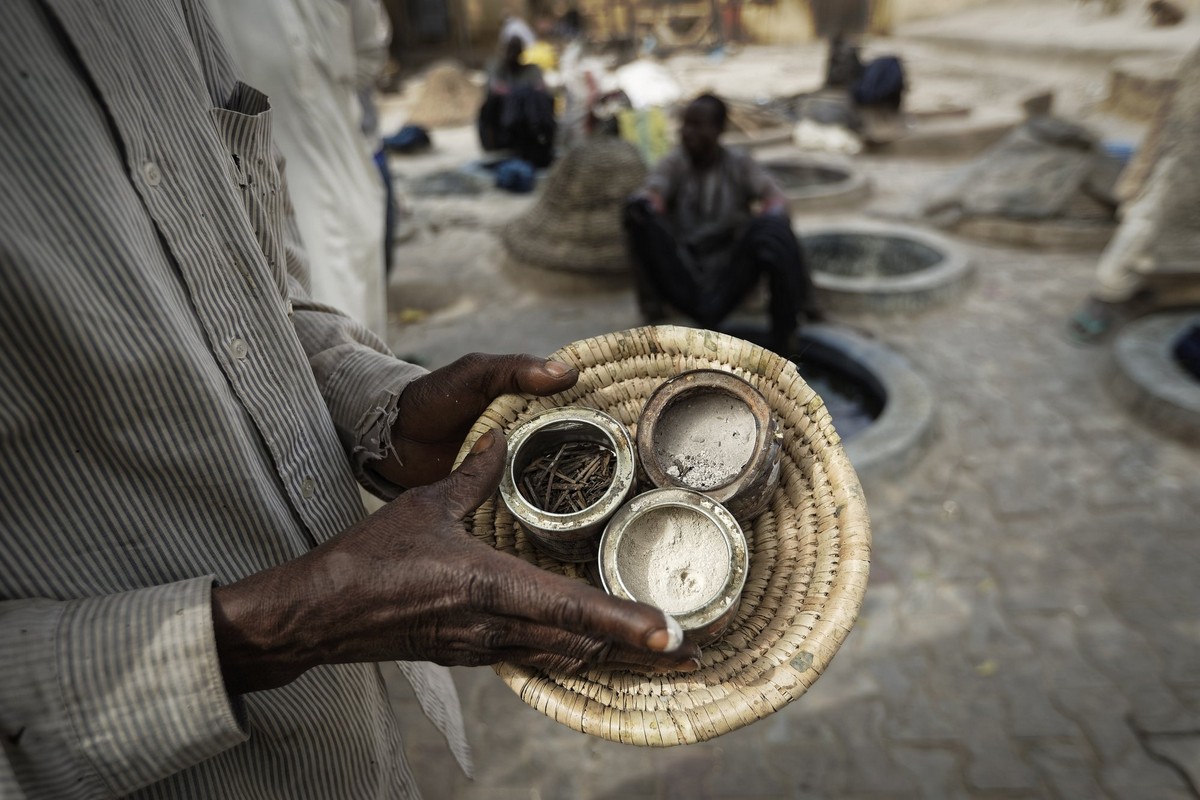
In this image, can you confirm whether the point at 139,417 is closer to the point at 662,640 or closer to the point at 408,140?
the point at 662,640

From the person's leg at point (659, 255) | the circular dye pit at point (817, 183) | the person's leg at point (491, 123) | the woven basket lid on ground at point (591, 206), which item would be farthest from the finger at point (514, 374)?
the person's leg at point (491, 123)

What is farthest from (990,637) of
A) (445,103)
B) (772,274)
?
(445,103)

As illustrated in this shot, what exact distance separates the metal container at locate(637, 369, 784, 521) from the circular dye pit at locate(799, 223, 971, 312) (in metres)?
3.82

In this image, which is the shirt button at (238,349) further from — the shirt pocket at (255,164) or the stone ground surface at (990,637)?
the stone ground surface at (990,637)

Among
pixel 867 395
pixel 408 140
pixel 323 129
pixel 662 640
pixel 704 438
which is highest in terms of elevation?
pixel 323 129

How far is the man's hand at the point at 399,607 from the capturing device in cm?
87

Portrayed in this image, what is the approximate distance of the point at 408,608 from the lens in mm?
897

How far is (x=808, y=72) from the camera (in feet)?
54.4

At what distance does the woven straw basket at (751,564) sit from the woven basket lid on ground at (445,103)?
14.0 metres

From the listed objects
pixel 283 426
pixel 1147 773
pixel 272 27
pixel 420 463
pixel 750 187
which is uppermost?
pixel 272 27

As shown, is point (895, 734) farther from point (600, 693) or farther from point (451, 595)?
point (451, 595)

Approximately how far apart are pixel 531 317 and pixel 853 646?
366 cm

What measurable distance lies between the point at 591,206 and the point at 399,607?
527cm

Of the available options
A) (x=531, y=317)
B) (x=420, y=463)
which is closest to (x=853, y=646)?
(x=420, y=463)
